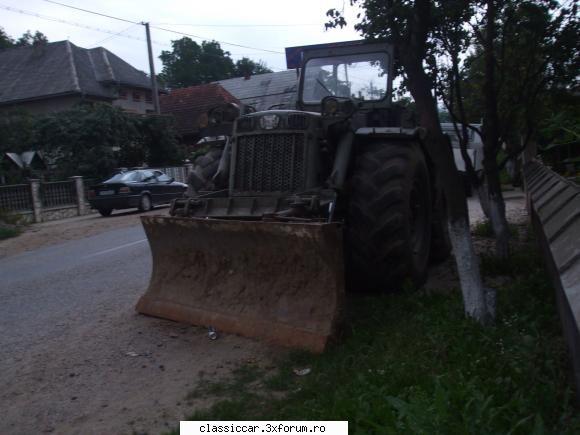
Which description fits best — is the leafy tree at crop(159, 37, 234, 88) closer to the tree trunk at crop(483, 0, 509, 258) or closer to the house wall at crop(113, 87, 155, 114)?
the house wall at crop(113, 87, 155, 114)

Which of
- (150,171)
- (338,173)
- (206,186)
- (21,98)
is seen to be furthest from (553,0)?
(21,98)

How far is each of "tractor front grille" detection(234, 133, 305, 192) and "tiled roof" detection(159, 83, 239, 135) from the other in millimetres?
33237

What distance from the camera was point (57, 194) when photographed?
73.3 ft

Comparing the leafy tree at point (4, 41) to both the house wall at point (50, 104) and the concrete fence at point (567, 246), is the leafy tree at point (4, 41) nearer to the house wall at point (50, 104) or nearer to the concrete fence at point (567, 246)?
the house wall at point (50, 104)

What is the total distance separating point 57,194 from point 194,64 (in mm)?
52009

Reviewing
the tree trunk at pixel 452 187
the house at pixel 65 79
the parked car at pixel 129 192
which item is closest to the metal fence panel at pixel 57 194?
the parked car at pixel 129 192

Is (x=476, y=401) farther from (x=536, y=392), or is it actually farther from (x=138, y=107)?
(x=138, y=107)

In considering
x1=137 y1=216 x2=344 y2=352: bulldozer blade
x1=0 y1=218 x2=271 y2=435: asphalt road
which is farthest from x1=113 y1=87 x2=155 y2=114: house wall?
x1=137 y1=216 x2=344 y2=352: bulldozer blade

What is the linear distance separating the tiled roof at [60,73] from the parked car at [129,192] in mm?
16962

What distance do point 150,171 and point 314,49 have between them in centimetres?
1503

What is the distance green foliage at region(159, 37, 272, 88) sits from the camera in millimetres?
71125

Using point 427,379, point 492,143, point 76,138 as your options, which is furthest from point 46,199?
point 427,379

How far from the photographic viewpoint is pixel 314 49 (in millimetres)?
7832

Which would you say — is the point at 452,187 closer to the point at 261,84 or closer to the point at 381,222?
the point at 381,222
